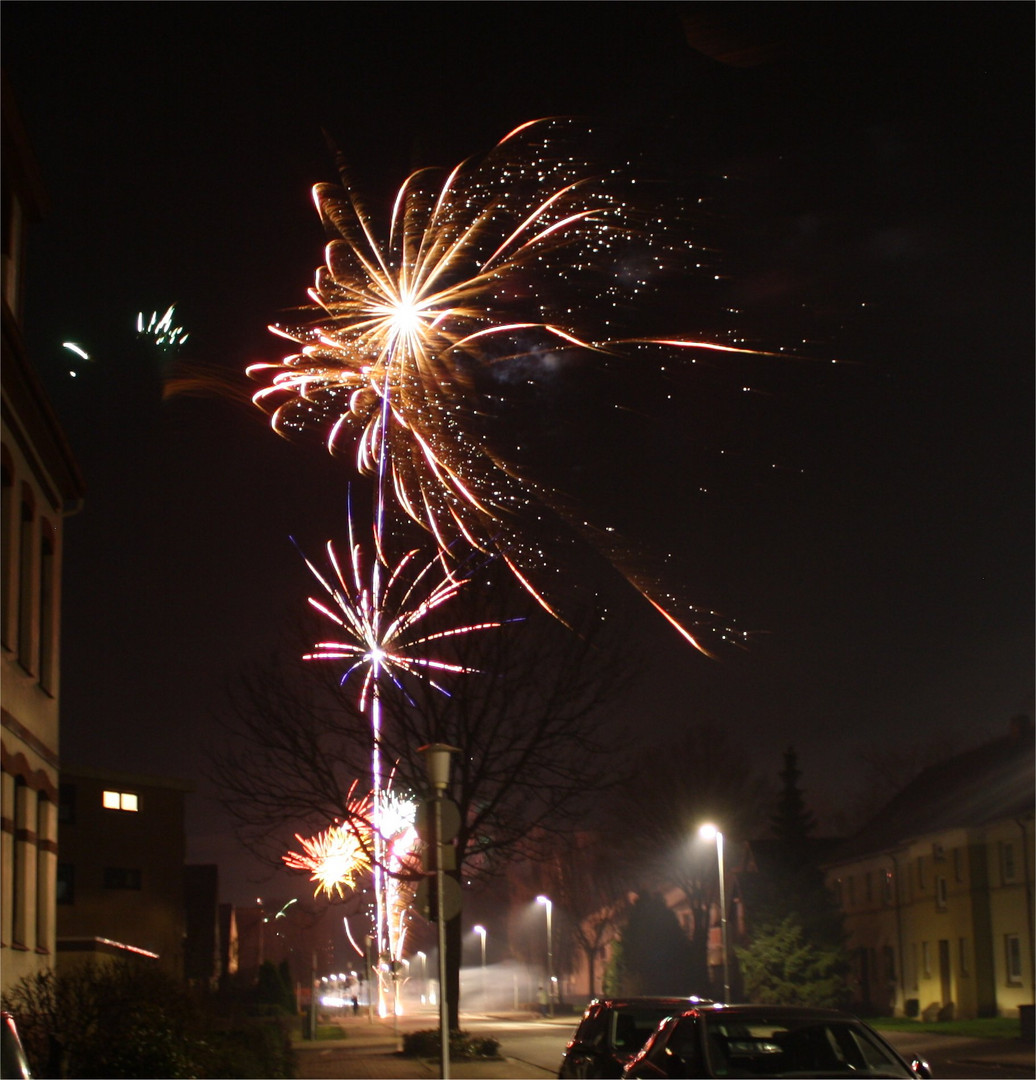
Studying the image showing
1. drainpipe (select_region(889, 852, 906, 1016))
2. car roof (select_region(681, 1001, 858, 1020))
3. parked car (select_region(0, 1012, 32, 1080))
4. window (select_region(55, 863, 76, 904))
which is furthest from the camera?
drainpipe (select_region(889, 852, 906, 1016))

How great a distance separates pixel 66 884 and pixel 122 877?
70.6 inches

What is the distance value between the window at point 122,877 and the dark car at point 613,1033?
2694 centimetres

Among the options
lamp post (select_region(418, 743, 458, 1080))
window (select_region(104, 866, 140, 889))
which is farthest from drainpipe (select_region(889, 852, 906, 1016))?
lamp post (select_region(418, 743, 458, 1080))

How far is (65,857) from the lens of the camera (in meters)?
39.2

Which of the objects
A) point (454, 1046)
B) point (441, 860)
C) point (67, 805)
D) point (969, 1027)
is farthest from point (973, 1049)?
point (67, 805)

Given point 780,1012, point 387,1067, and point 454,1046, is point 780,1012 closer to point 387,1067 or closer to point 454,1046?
point 387,1067

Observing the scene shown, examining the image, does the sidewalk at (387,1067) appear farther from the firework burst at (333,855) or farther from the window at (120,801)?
the window at (120,801)

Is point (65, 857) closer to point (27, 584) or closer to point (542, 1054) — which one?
point (542, 1054)

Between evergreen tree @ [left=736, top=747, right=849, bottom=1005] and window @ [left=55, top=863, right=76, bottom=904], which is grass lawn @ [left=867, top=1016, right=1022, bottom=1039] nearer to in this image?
evergreen tree @ [left=736, top=747, right=849, bottom=1005]

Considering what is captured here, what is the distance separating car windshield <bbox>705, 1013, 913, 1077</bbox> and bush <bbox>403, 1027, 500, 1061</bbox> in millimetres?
18781

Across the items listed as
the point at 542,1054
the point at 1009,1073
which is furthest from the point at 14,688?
the point at 1009,1073

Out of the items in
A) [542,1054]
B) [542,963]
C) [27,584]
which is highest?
[27,584]

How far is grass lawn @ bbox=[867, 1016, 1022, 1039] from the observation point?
3562 cm

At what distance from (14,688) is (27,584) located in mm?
1877
